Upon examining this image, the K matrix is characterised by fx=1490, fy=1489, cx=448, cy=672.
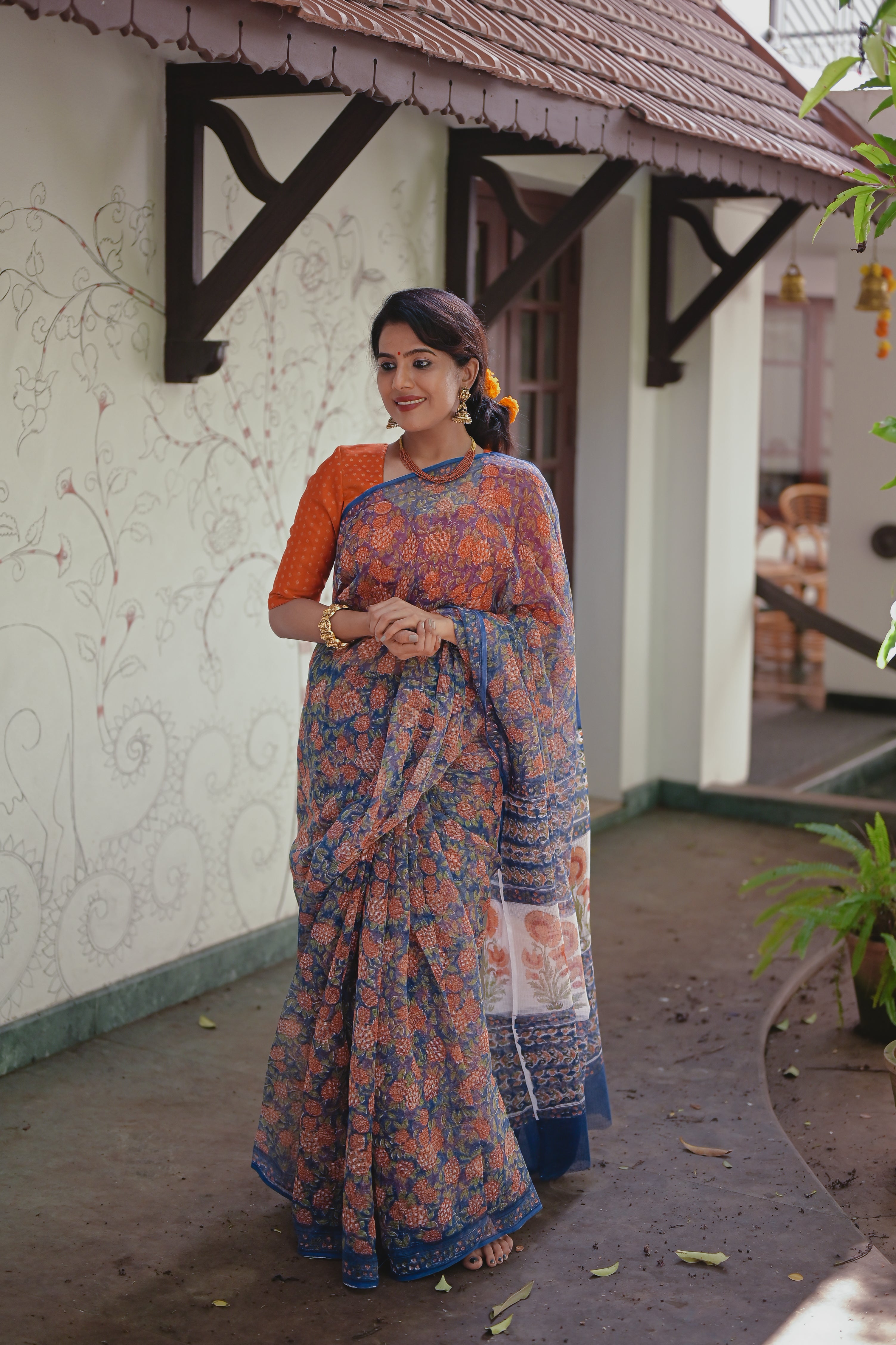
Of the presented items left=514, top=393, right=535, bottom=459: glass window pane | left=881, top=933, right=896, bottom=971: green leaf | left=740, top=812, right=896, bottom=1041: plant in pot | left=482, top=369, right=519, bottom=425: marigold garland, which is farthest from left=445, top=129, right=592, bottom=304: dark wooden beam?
left=881, top=933, right=896, bottom=971: green leaf

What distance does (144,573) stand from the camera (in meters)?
4.18

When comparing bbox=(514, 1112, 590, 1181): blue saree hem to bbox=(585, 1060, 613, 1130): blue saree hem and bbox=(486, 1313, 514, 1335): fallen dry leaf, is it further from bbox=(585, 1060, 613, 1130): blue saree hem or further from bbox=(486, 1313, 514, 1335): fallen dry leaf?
bbox=(486, 1313, 514, 1335): fallen dry leaf

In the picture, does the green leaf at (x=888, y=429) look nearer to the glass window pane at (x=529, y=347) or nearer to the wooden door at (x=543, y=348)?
the wooden door at (x=543, y=348)

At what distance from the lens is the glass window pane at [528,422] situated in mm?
6234

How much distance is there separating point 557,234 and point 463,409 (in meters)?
1.98

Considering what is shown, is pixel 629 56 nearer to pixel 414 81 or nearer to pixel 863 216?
pixel 414 81

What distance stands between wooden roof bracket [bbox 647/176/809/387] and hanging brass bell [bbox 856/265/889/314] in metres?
0.76

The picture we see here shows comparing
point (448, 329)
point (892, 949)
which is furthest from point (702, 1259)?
point (448, 329)

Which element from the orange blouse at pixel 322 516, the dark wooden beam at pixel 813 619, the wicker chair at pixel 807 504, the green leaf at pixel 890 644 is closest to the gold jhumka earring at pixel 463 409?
the orange blouse at pixel 322 516

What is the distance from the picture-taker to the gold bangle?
122 inches

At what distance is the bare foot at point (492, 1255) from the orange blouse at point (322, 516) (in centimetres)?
141

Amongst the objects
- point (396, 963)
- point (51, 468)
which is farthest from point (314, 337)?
point (396, 963)

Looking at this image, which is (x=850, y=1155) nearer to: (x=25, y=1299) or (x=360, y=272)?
(x=25, y=1299)

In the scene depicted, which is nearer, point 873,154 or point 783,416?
point 873,154
